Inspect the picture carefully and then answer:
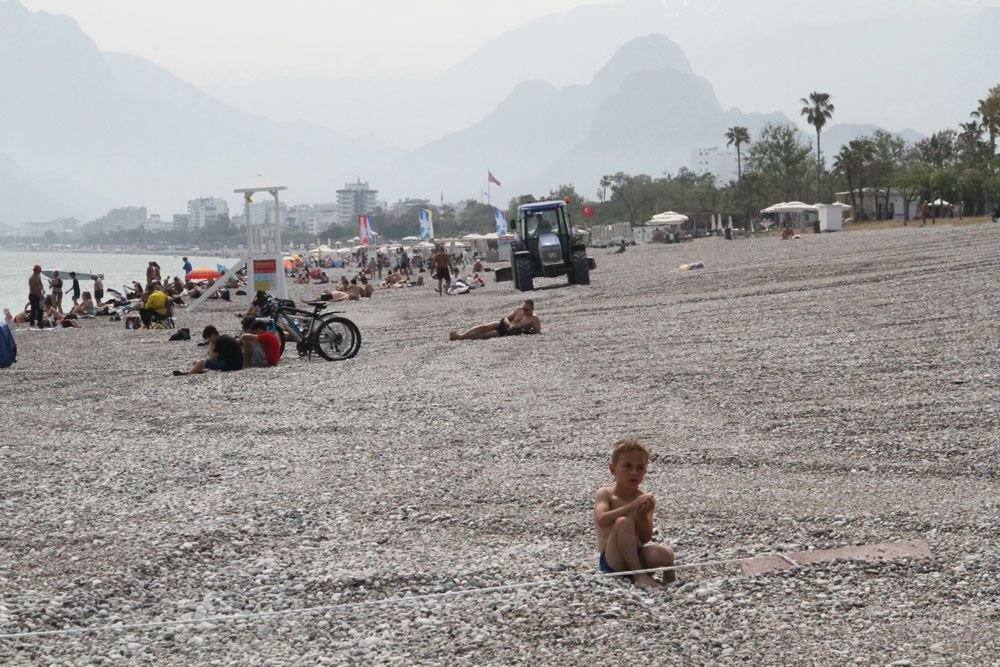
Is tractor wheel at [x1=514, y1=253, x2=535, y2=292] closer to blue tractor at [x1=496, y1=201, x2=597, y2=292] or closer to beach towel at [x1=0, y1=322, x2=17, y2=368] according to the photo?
blue tractor at [x1=496, y1=201, x2=597, y2=292]

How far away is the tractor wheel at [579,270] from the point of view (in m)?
26.1

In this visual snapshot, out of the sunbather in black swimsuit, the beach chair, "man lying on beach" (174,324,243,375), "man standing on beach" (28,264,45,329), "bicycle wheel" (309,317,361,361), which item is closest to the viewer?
"man lying on beach" (174,324,243,375)

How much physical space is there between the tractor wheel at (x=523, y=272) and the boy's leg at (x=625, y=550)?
20.6 metres

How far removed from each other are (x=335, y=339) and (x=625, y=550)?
10.7 m

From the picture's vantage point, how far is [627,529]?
524 cm

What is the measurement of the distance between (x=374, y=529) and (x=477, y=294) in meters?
22.8

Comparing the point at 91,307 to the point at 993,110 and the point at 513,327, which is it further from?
the point at 993,110

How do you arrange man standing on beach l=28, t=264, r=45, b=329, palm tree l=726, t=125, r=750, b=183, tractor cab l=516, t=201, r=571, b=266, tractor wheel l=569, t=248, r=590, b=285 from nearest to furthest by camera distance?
tractor cab l=516, t=201, r=571, b=266
tractor wheel l=569, t=248, r=590, b=285
man standing on beach l=28, t=264, r=45, b=329
palm tree l=726, t=125, r=750, b=183

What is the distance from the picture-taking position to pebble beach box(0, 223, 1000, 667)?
15.8 ft

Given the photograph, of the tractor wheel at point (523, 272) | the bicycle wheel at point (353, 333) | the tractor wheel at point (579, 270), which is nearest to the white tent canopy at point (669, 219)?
the tractor wheel at point (579, 270)

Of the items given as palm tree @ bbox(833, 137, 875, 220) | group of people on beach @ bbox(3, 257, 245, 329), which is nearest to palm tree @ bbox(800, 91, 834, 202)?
palm tree @ bbox(833, 137, 875, 220)

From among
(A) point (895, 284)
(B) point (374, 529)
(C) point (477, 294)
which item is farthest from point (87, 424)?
(C) point (477, 294)

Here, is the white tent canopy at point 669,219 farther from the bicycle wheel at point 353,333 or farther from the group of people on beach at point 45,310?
the bicycle wheel at point 353,333

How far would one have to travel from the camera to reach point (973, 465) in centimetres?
741
